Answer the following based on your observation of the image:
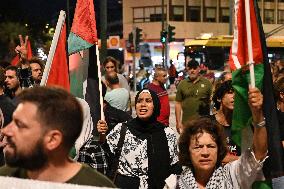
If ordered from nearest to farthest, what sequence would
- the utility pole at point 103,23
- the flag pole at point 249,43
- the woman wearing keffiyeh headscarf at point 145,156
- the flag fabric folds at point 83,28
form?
the flag pole at point 249,43 → the woman wearing keffiyeh headscarf at point 145,156 → the flag fabric folds at point 83,28 → the utility pole at point 103,23

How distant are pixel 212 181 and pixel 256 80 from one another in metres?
0.68

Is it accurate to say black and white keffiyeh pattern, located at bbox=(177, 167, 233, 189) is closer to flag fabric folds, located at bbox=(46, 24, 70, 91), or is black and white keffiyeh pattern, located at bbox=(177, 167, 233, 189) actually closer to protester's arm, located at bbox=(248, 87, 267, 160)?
protester's arm, located at bbox=(248, 87, 267, 160)

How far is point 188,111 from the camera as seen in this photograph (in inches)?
388

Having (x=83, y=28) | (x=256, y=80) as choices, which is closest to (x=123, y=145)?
(x=83, y=28)

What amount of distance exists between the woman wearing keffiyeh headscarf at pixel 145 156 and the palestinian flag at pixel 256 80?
1212 mm

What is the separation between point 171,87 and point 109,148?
30.7 metres

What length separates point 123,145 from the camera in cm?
527

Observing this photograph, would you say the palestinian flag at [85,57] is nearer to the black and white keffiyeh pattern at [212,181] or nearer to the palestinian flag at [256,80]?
the palestinian flag at [256,80]

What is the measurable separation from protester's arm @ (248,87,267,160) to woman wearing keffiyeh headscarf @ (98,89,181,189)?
1.43 meters

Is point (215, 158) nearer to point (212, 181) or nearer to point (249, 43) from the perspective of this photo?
point (212, 181)

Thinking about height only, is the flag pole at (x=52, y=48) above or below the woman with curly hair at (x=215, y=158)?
above

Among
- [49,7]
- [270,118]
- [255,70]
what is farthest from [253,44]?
[49,7]

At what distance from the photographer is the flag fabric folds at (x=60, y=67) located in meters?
4.95

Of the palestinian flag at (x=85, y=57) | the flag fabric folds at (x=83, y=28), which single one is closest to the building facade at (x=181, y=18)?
the palestinian flag at (x=85, y=57)
